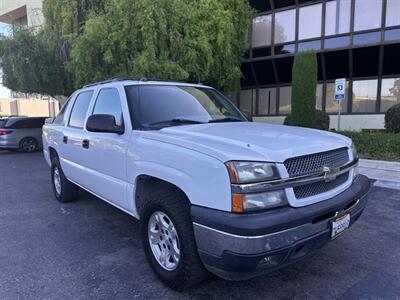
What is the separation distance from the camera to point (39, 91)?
14.9 meters

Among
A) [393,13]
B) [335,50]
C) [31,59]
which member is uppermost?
[393,13]

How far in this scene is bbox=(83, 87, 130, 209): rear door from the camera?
11.8 ft

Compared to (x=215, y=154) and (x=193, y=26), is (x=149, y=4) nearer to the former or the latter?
(x=193, y=26)

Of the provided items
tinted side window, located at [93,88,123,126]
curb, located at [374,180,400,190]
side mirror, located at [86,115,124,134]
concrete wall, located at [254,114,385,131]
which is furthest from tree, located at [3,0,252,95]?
side mirror, located at [86,115,124,134]

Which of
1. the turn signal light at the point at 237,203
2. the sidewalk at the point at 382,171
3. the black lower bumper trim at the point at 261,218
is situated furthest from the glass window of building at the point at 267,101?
the turn signal light at the point at 237,203

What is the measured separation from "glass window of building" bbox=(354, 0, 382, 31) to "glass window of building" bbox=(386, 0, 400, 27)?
0.28 metres

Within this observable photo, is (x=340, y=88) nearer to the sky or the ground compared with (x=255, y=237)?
nearer to the sky

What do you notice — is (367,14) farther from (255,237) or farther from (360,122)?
(255,237)

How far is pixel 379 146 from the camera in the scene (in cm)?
909

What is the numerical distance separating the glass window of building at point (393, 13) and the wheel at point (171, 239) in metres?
14.1

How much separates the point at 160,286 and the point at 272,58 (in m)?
15.0

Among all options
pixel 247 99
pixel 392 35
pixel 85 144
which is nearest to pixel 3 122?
pixel 85 144

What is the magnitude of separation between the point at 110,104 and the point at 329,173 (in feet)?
8.39

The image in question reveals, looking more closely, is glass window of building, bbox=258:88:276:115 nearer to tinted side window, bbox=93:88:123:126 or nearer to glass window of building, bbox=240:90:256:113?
glass window of building, bbox=240:90:256:113
